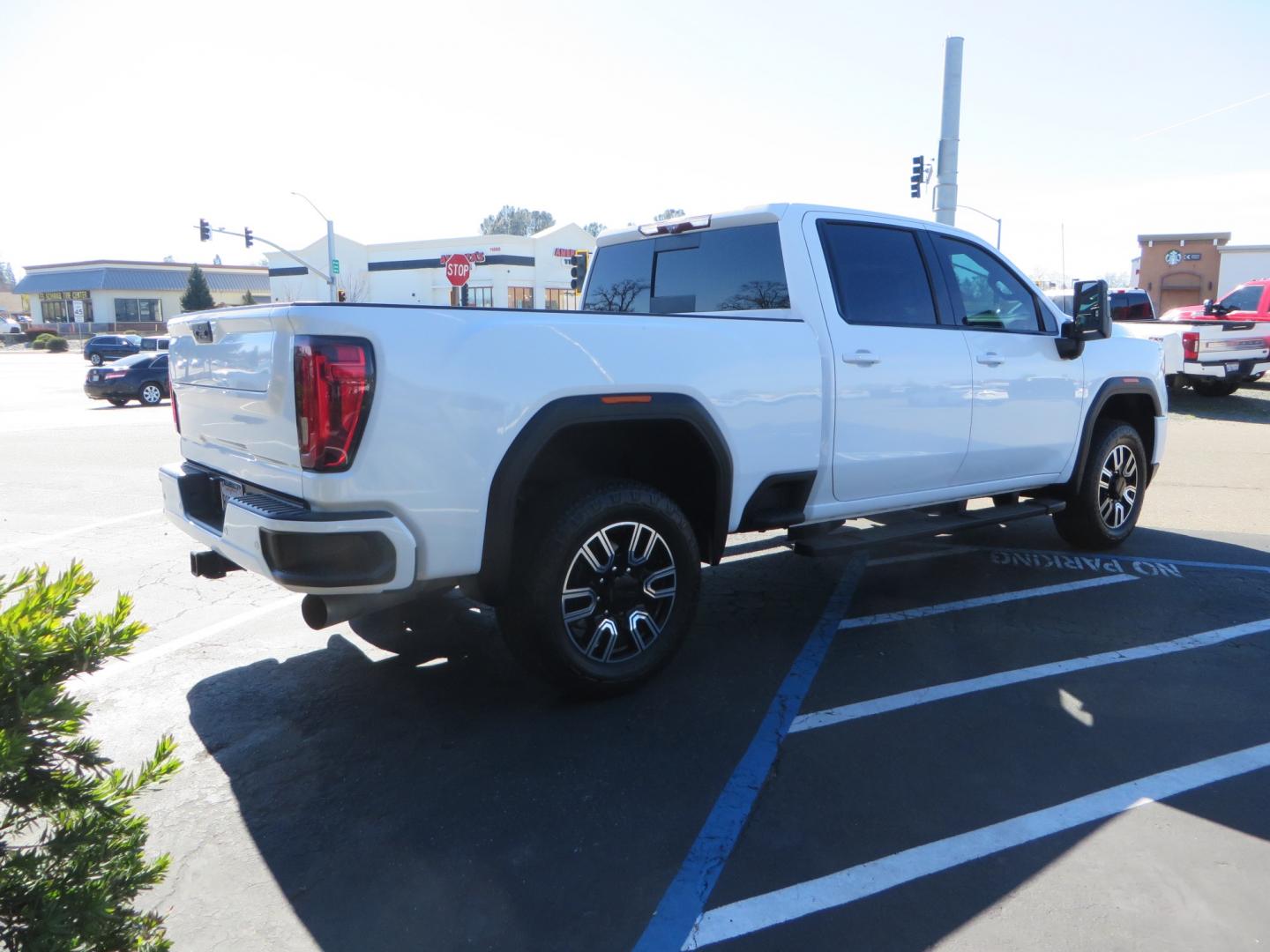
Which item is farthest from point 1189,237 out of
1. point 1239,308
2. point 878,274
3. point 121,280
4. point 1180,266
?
point 121,280

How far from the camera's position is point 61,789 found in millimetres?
1967

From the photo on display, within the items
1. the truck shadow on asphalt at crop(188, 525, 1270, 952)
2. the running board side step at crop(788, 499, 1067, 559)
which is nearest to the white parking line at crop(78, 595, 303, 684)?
the truck shadow on asphalt at crop(188, 525, 1270, 952)

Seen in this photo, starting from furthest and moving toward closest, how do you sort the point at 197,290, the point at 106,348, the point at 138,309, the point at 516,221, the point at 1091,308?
the point at 516,221
the point at 138,309
the point at 197,290
the point at 106,348
the point at 1091,308

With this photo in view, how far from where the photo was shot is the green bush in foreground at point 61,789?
1.83 metres

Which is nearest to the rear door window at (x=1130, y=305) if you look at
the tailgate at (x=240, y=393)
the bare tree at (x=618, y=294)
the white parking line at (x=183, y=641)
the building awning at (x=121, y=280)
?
the bare tree at (x=618, y=294)

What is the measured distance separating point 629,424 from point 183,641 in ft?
9.14

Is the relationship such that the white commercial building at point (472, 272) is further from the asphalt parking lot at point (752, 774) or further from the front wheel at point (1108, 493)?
the asphalt parking lot at point (752, 774)

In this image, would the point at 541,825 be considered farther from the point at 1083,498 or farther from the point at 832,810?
the point at 1083,498

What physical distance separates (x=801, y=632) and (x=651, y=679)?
1.11 metres

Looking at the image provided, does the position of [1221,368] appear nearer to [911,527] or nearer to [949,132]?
[949,132]

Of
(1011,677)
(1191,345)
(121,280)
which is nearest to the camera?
(1011,677)

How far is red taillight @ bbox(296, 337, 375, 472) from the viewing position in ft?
10.4

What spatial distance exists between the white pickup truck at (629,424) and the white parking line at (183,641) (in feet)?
2.72

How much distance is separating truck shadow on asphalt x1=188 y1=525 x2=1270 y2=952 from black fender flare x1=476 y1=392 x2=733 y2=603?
0.71 meters
